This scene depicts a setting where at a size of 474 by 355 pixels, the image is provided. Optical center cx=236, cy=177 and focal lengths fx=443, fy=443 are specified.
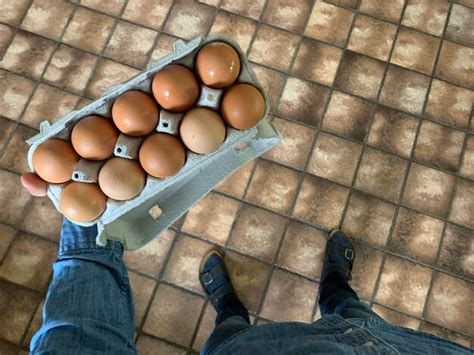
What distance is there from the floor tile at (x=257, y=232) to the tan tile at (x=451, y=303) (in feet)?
A: 1.59

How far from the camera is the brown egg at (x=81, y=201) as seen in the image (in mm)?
911

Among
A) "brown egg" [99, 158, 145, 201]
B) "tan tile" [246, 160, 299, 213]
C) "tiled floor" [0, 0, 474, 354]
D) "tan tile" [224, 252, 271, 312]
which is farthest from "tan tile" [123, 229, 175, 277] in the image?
"brown egg" [99, 158, 145, 201]

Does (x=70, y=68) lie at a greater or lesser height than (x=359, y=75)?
lesser

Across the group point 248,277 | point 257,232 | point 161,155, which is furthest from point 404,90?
point 161,155

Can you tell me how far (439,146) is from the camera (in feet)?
4.64

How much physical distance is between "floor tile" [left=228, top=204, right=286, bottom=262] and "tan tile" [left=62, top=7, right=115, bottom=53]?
73 centimetres

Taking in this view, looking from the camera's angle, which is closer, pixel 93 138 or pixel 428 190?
pixel 93 138

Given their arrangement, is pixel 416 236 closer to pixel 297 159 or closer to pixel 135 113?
pixel 297 159

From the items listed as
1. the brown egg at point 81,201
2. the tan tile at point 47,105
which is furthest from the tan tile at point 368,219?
the tan tile at point 47,105

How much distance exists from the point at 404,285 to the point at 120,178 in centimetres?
90

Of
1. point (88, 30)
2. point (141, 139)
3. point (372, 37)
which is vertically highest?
point (372, 37)

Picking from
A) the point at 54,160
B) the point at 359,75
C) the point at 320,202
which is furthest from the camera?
the point at 359,75

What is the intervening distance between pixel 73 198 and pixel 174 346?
58cm

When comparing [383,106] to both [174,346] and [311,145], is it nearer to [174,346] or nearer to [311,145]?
[311,145]
